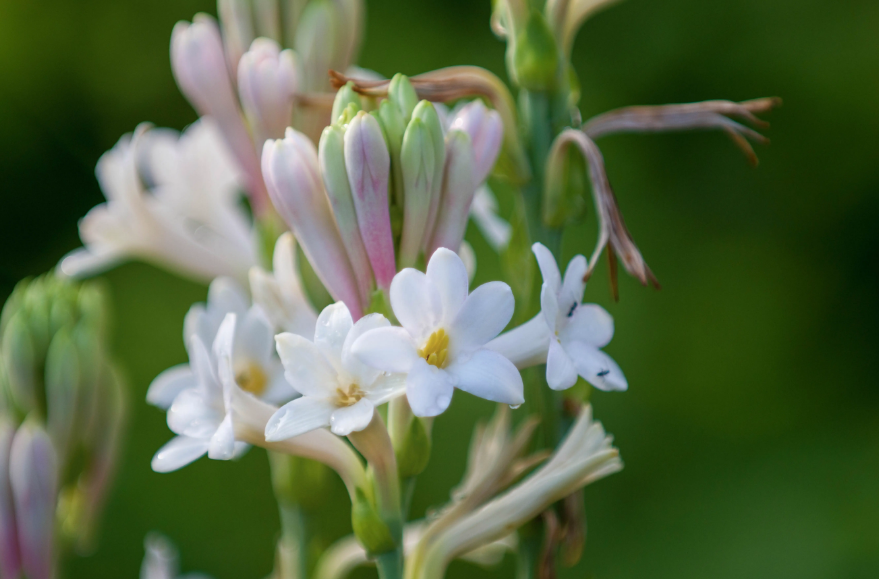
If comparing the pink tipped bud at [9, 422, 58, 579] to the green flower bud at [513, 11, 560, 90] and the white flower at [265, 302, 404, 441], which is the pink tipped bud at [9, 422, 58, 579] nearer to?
the white flower at [265, 302, 404, 441]

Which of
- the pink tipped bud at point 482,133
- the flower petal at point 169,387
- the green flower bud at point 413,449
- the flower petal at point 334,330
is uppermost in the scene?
the pink tipped bud at point 482,133

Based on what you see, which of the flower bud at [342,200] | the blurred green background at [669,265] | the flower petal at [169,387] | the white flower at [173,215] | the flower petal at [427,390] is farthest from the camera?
the blurred green background at [669,265]

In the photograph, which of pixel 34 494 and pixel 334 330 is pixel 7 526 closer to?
pixel 34 494

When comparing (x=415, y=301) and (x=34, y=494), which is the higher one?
(x=415, y=301)

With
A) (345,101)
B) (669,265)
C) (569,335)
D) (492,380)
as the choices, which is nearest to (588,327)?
(569,335)

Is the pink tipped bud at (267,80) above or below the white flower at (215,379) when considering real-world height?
above

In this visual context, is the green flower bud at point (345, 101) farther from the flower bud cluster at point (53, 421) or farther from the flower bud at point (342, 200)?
the flower bud cluster at point (53, 421)

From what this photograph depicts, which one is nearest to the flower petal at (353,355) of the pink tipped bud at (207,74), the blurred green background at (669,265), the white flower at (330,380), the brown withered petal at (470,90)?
the white flower at (330,380)
